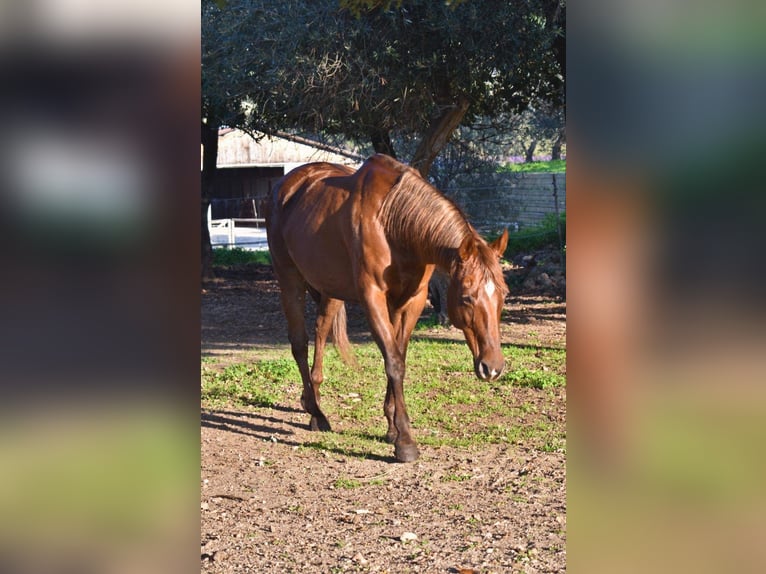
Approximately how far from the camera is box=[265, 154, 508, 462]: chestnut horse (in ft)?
16.0

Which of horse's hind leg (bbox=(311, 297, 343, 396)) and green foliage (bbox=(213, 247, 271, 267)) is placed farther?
green foliage (bbox=(213, 247, 271, 267))

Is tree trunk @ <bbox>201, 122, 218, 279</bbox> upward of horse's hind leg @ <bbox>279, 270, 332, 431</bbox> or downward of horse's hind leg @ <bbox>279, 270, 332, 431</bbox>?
upward

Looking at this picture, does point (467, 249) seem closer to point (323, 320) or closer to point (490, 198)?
point (323, 320)

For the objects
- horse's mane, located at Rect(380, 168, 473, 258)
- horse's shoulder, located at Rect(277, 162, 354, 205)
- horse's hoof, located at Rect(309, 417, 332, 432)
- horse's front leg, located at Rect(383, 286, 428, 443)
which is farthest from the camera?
horse's shoulder, located at Rect(277, 162, 354, 205)

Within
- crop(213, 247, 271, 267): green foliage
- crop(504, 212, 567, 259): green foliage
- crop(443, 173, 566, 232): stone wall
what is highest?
crop(443, 173, 566, 232): stone wall

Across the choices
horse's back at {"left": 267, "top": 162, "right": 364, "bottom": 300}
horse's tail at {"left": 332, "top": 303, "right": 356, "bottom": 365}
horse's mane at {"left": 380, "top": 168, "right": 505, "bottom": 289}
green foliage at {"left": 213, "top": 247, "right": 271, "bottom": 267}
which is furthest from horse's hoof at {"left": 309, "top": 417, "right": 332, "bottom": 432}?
green foliage at {"left": 213, "top": 247, "right": 271, "bottom": 267}

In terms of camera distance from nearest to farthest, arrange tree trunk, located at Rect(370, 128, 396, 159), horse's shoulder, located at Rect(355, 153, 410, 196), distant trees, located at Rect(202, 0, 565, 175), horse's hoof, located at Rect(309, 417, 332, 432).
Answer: horse's shoulder, located at Rect(355, 153, 410, 196) < horse's hoof, located at Rect(309, 417, 332, 432) < distant trees, located at Rect(202, 0, 565, 175) < tree trunk, located at Rect(370, 128, 396, 159)

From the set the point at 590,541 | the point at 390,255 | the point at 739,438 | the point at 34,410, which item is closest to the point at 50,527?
the point at 34,410

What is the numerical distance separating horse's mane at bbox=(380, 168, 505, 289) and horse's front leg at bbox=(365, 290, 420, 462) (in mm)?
433

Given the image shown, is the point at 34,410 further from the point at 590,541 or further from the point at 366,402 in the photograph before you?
the point at 366,402

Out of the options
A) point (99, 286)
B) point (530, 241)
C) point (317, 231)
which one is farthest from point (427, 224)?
point (530, 241)

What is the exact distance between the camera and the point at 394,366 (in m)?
5.47

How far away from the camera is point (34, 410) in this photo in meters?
0.93

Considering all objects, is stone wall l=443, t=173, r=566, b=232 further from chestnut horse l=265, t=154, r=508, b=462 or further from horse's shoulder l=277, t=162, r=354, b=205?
chestnut horse l=265, t=154, r=508, b=462
